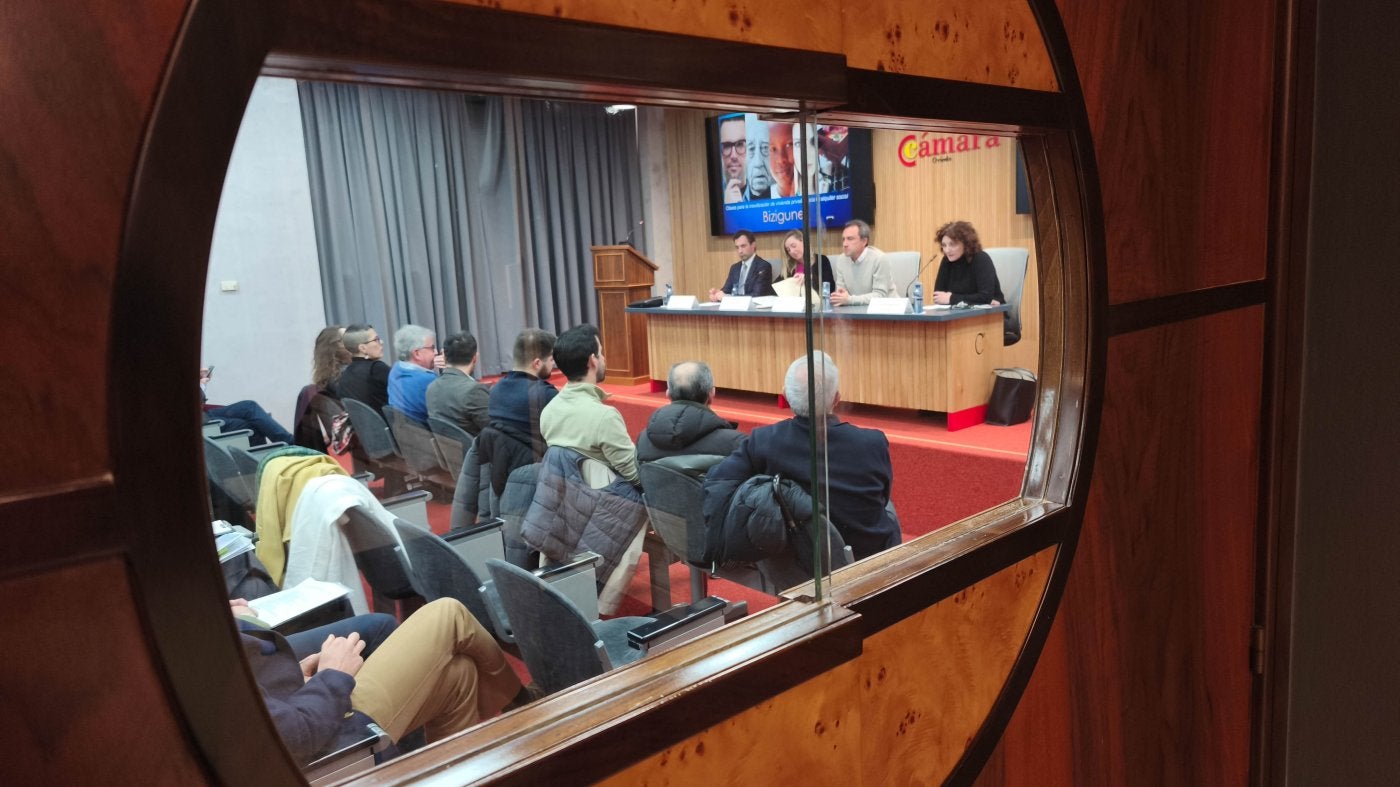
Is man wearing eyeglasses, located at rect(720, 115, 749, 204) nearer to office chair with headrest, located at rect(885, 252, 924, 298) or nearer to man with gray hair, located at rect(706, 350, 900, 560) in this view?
man with gray hair, located at rect(706, 350, 900, 560)

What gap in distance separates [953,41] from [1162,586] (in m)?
1.29

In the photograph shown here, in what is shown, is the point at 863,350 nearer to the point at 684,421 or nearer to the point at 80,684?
the point at 684,421

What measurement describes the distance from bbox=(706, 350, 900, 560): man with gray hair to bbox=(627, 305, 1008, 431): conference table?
0.06m

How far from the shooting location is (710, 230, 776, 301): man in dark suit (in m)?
1.26

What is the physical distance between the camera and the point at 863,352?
114 inches

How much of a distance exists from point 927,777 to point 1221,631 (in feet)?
3.65

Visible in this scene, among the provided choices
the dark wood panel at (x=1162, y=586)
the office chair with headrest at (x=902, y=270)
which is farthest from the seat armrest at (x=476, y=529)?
the office chair with headrest at (x=902, y=270)

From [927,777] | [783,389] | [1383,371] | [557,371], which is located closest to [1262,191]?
[1383,371]

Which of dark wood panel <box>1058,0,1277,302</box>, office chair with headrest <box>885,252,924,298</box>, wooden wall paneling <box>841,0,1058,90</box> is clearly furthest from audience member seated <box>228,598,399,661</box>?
office chair with headrest <box>885,252,924,298</box>

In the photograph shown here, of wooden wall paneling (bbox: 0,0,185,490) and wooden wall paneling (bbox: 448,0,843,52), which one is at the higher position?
wooden wall paneling (bbox: 448,0,843,52)

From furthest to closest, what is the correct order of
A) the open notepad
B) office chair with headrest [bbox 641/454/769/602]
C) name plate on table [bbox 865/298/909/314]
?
name plate on table [bbox 865/298/909/314] < office chair with headrest [bbox 641/454/769/602] < the open notepad

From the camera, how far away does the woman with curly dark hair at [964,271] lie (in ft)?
16.0

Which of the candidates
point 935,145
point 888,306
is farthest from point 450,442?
point 888,306

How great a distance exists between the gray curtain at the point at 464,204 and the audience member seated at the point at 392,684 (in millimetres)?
337
